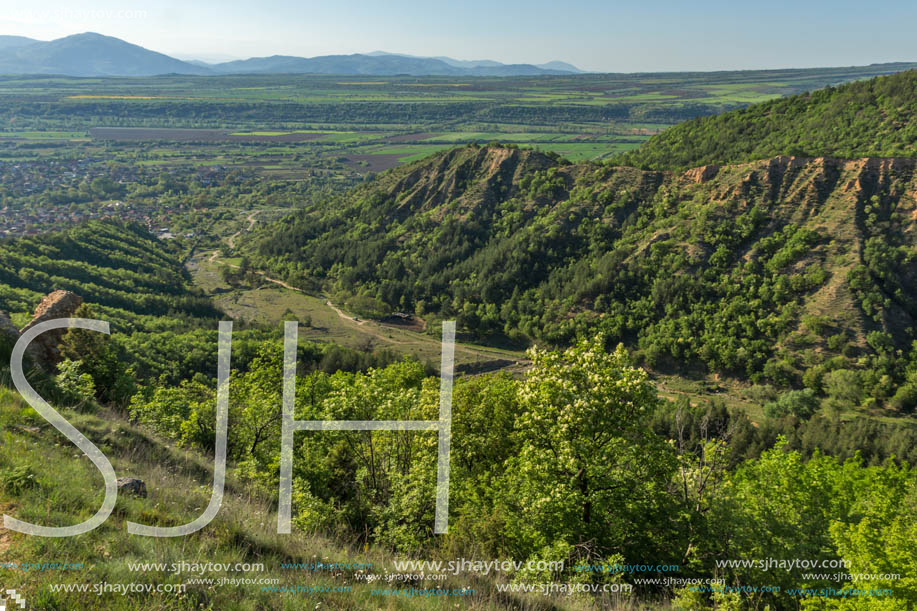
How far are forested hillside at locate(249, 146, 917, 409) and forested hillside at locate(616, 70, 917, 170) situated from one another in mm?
10415

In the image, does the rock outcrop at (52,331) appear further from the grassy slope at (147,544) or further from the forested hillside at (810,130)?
the forested hillside at (810,130)

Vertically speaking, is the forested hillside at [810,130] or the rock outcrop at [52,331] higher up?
the forested hillside at [810,130]

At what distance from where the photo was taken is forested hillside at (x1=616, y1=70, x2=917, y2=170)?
8519 cm

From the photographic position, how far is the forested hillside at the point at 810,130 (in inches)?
3354

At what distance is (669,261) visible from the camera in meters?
80.7

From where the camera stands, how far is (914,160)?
235 feet

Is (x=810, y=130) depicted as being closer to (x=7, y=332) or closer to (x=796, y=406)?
(x=796, y=406)

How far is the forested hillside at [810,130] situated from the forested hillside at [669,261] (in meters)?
10.4

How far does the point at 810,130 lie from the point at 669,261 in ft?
163

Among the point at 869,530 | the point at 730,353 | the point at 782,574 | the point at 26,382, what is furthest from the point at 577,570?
the point at 730,353

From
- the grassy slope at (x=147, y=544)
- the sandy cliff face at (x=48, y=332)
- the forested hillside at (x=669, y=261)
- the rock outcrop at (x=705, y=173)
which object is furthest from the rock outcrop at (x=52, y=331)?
the rock outcrop at (x=705, y=173)

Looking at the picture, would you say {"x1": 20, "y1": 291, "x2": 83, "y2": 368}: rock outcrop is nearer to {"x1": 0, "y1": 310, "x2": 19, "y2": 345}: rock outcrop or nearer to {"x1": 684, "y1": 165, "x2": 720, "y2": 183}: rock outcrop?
{"x1": 0, "y1": 310, "x2": 19, "y2": 345}: rock outcrop

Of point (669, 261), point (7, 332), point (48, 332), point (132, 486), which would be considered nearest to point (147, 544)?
point (132, 486)

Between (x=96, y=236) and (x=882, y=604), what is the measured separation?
132 meters
